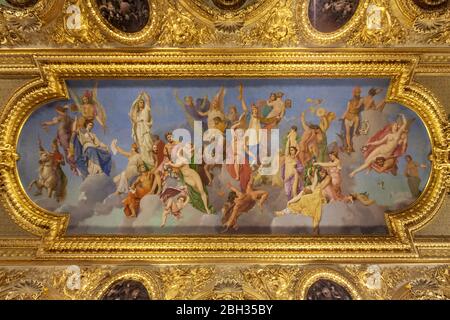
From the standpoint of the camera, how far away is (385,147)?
6953mm

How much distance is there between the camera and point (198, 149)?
22.9ft

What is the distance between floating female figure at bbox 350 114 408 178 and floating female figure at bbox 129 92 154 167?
157 inches

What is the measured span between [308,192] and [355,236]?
3.87 feet

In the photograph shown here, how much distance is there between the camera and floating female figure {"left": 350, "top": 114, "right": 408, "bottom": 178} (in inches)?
274

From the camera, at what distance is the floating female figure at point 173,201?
6.93 m

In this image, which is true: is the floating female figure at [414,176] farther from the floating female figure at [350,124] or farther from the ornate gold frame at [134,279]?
the ornate gold frame at [134,279]

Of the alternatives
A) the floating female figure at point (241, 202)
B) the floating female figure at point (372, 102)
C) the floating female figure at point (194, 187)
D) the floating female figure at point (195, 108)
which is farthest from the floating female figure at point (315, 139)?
the floating female figure at point (194, 187)

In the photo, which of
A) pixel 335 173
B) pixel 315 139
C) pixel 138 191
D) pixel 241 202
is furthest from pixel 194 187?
pixel 335 173

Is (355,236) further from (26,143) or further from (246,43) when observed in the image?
(26,143)

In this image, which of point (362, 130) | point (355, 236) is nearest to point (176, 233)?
point (355, 236)

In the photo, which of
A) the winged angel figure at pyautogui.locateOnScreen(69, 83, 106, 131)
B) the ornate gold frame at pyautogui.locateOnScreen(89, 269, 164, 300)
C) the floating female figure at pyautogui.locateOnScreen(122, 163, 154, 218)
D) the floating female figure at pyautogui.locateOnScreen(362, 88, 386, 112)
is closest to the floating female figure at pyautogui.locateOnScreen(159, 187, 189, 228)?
the floating female figure at pyautogui.locateOnScreen(122, 163, 154, 218)

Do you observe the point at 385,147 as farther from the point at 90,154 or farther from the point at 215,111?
the point at 90,154

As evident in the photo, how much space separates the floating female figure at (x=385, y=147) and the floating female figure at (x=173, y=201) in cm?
330

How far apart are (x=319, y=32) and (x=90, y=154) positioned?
4.90 m
